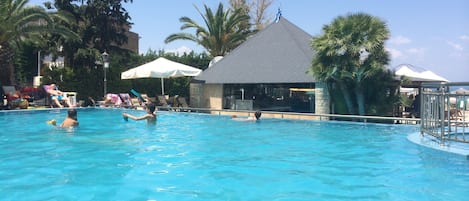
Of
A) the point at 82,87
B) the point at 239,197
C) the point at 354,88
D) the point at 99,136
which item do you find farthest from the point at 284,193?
the point at 82,87

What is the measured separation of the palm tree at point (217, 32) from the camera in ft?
100

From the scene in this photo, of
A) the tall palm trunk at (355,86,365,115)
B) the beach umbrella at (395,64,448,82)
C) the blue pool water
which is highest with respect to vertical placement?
the beach umbrella at (395,64,448,82)

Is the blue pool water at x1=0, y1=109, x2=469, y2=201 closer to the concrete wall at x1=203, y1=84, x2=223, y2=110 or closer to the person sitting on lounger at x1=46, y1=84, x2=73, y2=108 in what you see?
the person sitting on lounger at x1=46, y1=84, x2=73, y2=108

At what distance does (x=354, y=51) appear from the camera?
1636cm

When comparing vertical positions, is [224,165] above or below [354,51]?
below

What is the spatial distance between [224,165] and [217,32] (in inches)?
905

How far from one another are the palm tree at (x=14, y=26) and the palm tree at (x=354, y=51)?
15.7 metres

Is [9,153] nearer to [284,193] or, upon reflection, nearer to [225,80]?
[284,193]

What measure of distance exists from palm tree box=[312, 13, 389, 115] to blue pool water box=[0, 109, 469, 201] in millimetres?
2885

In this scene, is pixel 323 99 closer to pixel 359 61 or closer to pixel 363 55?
pixel 359 61

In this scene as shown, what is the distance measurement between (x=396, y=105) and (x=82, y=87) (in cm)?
1873

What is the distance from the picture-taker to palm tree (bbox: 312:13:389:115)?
16438 mm

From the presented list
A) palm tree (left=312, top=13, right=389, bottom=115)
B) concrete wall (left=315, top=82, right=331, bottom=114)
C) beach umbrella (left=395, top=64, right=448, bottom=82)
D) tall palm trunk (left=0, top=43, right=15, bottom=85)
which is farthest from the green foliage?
tall palm trunk (left=0, top=43, right=15, bottom=85)

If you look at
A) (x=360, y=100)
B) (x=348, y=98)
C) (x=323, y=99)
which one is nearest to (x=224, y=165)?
(x=360, y=100)
